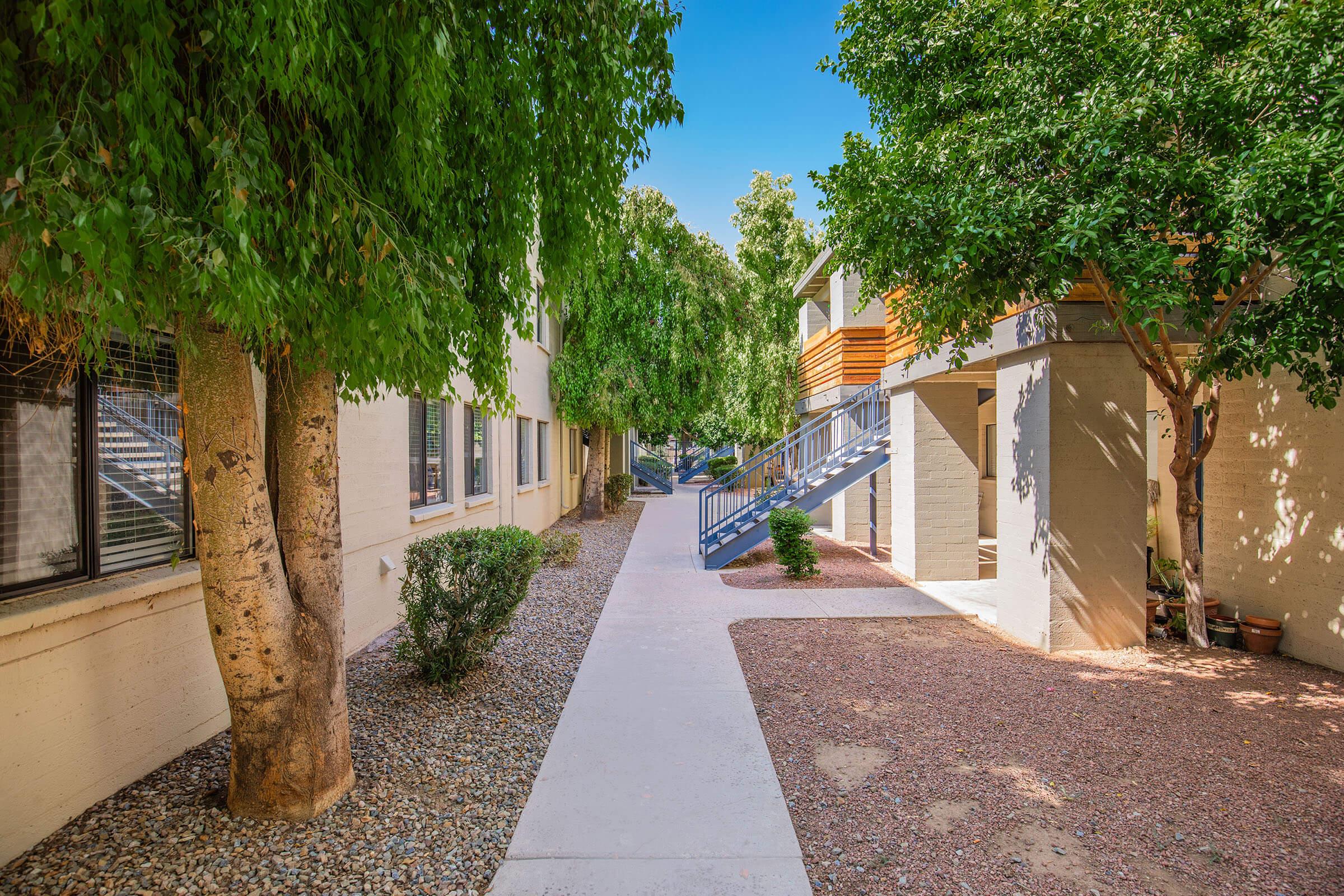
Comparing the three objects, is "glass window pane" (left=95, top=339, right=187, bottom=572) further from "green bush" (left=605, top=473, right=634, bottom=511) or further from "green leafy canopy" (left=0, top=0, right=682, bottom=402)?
"green bush" (left=605, top=473, right=634, bottom=511)

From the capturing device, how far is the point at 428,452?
769 cm

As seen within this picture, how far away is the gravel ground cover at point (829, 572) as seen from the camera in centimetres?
870

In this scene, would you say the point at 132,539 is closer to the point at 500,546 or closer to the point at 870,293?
the point at 500,546

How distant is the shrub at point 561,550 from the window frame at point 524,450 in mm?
1546

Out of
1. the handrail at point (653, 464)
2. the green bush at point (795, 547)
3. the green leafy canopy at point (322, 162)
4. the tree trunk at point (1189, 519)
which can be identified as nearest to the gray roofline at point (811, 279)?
the green bush at point (795, 547)

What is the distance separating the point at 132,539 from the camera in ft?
12.0

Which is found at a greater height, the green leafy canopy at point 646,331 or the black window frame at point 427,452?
the green leafy canopy at point 646,331

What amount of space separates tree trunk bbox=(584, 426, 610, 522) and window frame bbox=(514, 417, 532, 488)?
114 inches


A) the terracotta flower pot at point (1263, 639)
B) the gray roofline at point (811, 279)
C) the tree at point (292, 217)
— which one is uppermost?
the gray roofline at point (811, 279)

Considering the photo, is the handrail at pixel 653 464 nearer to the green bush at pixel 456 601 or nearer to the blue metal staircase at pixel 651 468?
the blue metal staircase at pixel 651 468

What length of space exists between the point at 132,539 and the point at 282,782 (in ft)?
5.77

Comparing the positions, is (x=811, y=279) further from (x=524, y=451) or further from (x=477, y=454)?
(x=477, y=454)

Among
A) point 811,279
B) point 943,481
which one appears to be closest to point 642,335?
point 811,279

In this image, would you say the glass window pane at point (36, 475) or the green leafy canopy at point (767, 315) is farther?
the green leafy canopy at point (767, 315)
